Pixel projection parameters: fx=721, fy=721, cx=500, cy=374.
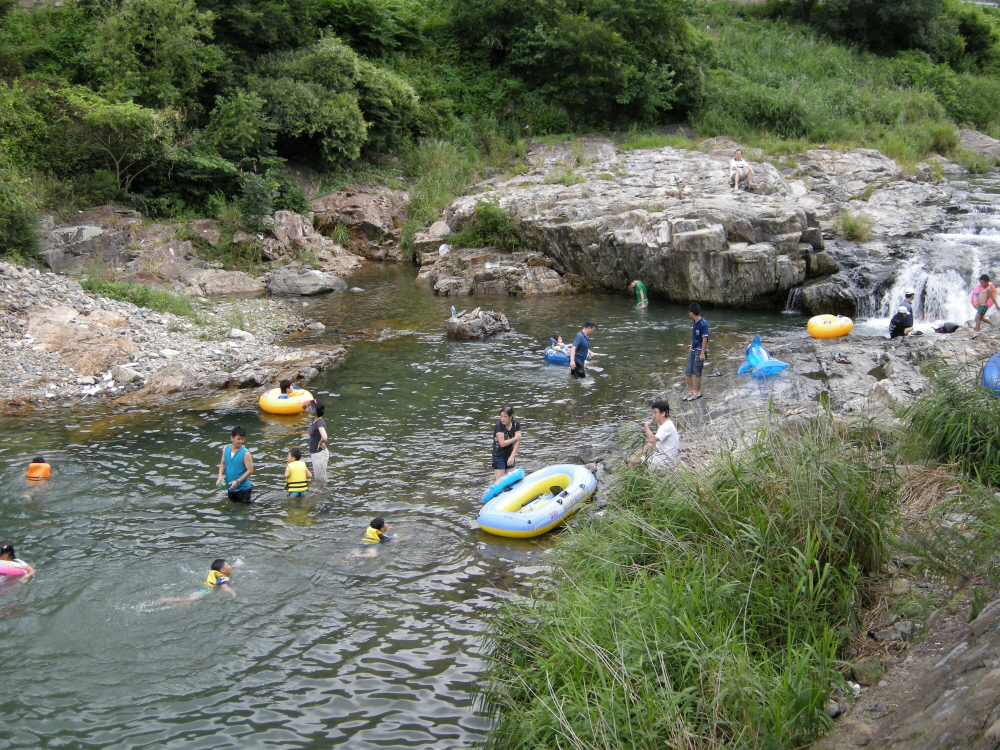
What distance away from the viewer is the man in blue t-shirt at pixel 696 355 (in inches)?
475

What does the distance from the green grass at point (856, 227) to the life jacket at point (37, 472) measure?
19.6 meters

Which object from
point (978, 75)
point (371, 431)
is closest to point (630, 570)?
point (371, 431)

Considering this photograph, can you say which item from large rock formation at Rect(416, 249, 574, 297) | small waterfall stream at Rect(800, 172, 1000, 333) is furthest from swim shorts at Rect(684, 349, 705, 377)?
large rock formation at Rect(416, 249, 574, 297)

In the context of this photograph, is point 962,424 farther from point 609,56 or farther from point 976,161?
point 609,56

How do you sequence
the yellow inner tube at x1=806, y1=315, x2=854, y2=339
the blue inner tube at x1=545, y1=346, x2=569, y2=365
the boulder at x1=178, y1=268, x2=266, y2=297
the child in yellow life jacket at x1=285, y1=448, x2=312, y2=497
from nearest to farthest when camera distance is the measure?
the child in yellow life jacket at x1=285, y1=448, x2=312, y2=497 < the blue inner tube at x1=545, y1=346, x2=569, y2=365 < the yellow inner tube at x1=806, y1=315, x2=854, y2=339 < the boulder at x1=178, y1=268, x2=266, y2=297

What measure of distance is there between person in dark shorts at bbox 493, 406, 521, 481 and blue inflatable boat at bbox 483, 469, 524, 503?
51 centimetres

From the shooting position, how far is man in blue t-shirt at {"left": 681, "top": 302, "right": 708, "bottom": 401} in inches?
475

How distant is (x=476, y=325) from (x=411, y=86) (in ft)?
54.1

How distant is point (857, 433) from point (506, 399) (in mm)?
7189

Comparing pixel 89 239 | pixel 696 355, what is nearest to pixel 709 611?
pixel 696 355

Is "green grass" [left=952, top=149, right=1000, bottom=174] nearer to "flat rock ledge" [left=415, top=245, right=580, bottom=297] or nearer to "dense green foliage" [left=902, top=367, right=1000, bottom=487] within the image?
"flat rock ledge" [left=415, top=245, right=580, bottom=297]

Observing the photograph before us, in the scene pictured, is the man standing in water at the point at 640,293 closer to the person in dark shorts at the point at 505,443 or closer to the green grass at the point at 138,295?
the person in dark shorts at the point at 505,443

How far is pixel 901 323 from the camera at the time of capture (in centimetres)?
1492

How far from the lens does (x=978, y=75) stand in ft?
120
